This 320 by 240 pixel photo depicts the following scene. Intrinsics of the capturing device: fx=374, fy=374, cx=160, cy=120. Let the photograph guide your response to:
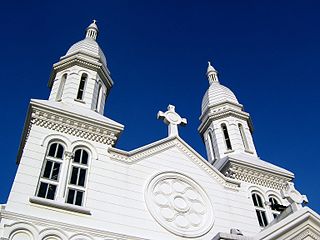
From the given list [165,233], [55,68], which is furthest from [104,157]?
[55,68]

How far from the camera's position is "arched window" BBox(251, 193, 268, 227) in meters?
18.1

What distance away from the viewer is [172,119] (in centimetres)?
2014

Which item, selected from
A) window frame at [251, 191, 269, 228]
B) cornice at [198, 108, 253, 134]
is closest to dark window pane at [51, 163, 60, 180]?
window frame at [251, 191, 269, 228]

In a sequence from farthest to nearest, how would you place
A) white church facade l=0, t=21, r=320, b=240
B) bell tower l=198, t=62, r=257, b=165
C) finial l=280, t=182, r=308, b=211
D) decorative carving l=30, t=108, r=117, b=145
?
bell tower l=198, t=62, r=257, b=165 → decorative carving l=30, t=108, r=117, b=145 → finial l=280, t=182, r=308, b=211 → white church facade l=0, t=21, r=320, b=240

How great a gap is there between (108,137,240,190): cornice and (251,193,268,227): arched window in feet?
3.87

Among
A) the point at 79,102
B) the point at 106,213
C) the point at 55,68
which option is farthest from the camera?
the point at 55,68

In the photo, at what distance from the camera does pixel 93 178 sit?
1541 cm

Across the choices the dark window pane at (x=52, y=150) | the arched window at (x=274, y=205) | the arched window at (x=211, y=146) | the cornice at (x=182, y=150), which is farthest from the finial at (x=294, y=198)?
the dark window pane at (x=52, y=150)

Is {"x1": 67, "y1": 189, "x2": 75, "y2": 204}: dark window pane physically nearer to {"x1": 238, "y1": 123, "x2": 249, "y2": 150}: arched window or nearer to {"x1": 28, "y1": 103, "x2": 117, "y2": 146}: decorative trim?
{"x1": 28, "y1": 103, "x2": 117, "y2": 146}: decorative trim

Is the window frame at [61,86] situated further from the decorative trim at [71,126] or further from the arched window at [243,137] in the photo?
the arched window at [243,137]

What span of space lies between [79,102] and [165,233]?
7996 millimetres

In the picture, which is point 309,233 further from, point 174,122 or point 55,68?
point 55,68

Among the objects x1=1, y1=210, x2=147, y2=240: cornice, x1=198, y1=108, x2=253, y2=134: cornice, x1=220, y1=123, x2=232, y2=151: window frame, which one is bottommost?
x1=1, y1=210, x2=147, y2=240: cornice

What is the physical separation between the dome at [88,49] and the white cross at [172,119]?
203 inches
